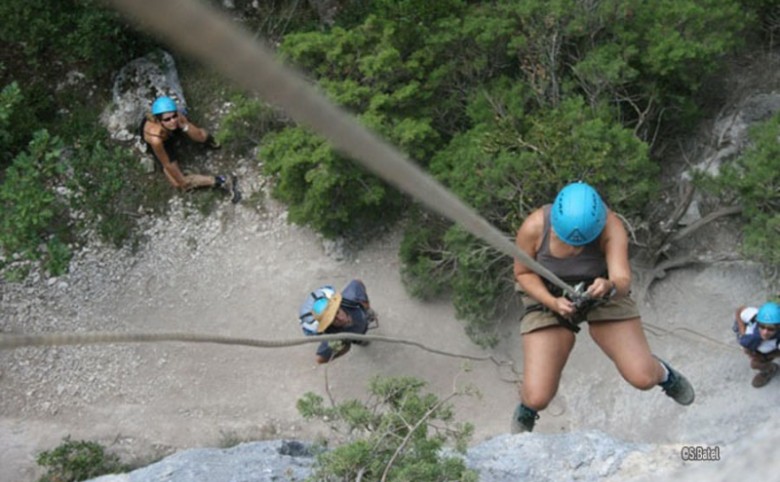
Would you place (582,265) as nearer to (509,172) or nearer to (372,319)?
(509,172)

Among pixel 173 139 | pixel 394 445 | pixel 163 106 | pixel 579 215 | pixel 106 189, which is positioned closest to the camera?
pixel 394 445

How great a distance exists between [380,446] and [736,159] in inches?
160

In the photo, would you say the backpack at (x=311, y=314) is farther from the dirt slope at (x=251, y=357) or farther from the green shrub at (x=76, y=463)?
the green shrub at (x=76, y=463)

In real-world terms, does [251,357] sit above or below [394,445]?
above

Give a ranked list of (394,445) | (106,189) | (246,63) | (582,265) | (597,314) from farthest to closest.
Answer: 1. (106,189)
2. (597,314)
3. (582,265)
4. (394,445)
5. (246,63)

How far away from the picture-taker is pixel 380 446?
4715 mm

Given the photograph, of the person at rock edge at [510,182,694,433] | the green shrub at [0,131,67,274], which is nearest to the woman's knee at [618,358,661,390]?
the person at rock edge at [510,182,694,433]

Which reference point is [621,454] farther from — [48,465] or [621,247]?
[48,465]

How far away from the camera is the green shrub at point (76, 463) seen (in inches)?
278

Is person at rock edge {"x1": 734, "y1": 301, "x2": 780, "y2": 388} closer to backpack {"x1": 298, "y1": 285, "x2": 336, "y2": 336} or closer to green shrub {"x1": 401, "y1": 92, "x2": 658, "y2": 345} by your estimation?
green shrub {"x1": 401, "y1": 92, "x2": 658, "y2": 345}

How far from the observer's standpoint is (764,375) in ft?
21.7

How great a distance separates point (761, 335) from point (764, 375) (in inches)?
27.6

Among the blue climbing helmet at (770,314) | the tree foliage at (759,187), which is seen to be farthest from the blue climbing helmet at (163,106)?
the blue climbing helmet at (770,314)

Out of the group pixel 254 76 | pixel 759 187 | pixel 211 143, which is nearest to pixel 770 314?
pixel 759 187
